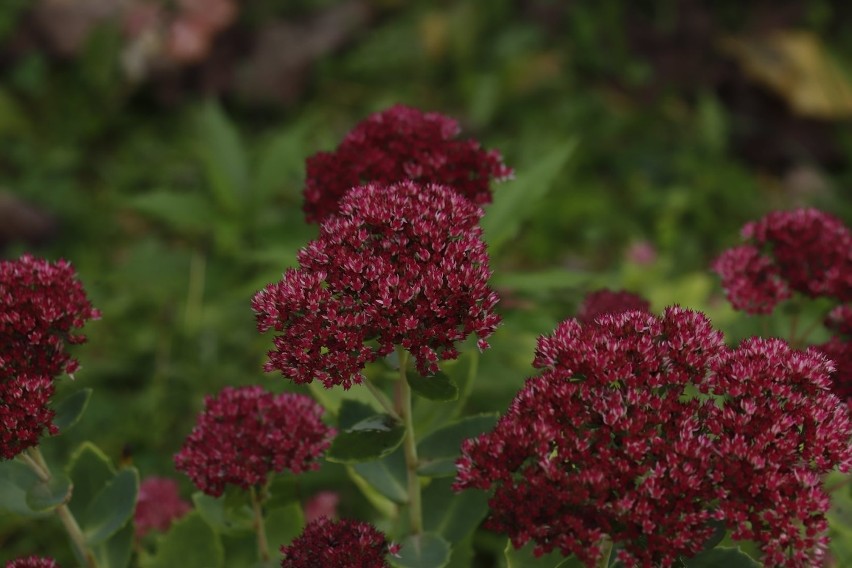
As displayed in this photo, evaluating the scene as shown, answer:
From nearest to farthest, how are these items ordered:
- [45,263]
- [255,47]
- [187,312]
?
[45,263] → [187,312] → [255,47]

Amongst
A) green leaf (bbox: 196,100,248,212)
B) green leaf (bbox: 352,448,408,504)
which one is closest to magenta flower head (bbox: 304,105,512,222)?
green leaf (bbox: 352,448,408,504)

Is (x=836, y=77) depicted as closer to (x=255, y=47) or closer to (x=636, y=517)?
(x=255, y=47)

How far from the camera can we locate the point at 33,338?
2066 mm

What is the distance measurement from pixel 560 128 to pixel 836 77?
2377 millimetres

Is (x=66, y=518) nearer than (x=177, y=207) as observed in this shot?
Yes

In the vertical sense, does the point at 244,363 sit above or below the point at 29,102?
below

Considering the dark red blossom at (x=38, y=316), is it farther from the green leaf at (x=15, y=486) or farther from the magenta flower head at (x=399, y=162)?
the magenta flower head at (x=399, y=162)

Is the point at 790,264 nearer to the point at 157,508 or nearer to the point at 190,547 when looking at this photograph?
the point at 190,547

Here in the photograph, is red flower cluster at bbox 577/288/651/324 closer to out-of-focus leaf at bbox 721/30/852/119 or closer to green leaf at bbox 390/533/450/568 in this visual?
green leaf at bbox 390/533/450/568

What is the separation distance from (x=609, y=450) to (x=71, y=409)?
1293 mm

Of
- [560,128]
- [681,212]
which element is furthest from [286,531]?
[560,128]

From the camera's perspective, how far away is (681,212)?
21.7 feet

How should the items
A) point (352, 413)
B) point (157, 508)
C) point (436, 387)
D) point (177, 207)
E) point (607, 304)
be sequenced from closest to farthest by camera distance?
1. point (436, 387)
2. point (352, 413)
3. point (607, 304)
4. point (157, 508)
5. point (177, 207)

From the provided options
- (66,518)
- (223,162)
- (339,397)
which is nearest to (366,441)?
(339,397)
